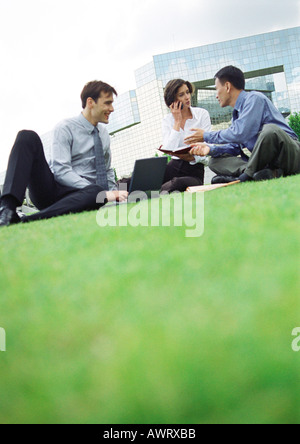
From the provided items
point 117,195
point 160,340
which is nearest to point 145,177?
point 117,195

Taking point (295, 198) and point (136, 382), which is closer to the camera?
point (136, 382)

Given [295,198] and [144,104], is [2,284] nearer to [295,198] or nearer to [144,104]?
[295,198]

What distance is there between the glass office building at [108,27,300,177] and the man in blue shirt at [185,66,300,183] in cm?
4309

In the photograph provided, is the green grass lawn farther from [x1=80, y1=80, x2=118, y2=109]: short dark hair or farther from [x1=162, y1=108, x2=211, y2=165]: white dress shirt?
[x1=162, y1=108, x2=211, y2=165]: white dress shirt

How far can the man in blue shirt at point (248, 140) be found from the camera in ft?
12.0

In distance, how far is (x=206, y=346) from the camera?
0.43 m

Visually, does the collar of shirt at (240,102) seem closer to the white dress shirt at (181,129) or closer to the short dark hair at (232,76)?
the short dark hair at (232,76)

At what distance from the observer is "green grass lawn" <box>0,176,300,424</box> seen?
0.37 metres

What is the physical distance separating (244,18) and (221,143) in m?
2.19

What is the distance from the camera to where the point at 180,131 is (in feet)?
14.8

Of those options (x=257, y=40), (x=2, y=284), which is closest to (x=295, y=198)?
(x=2, y=284)

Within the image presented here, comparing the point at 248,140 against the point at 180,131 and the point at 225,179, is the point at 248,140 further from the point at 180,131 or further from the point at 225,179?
the point at 180,131

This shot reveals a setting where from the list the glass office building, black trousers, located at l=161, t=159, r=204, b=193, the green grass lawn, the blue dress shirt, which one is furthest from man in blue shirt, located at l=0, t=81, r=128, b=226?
the glass office building

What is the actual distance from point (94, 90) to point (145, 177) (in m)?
1.07
